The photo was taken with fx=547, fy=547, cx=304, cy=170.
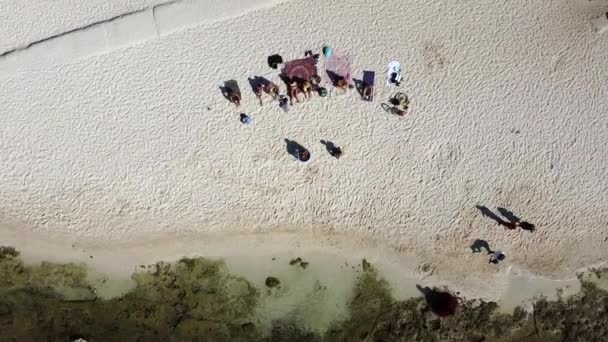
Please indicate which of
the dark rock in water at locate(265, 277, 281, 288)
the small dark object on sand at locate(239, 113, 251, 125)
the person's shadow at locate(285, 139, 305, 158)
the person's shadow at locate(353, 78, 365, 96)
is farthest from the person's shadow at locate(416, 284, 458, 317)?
the small dark object on sand at locate(239, 113, 251, 125)

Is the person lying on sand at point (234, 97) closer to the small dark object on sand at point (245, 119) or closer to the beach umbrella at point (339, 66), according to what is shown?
the small dark object on sand at point (245, 119)

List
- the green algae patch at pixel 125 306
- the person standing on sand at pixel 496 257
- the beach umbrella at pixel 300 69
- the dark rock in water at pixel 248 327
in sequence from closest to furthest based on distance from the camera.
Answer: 1. the green algae patch at pixel 125 306
2. the dark rock in water at pixel 248 327
3. the beach umbrella at pixel 300 69
4. the person standing on sand at pixel 496 257

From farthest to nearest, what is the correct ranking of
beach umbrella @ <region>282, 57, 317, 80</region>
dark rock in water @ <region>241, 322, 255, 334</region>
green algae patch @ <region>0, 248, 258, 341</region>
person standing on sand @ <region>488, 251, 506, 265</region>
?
person standing on sand @ <region>488, 251, 506, 265</region>, beach umbrella @ <region>282, 57, 317, 80</region>, dark rock in water @ <region>241, 322, 255, 334</region>, green algae patch @ <region>0, 248, 258, 341</region>

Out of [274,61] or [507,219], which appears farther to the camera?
[507,219]

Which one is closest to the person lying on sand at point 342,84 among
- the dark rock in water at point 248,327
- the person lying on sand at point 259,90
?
the person lying on sand at point 259,90

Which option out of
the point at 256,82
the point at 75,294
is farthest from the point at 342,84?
the point at 75,294

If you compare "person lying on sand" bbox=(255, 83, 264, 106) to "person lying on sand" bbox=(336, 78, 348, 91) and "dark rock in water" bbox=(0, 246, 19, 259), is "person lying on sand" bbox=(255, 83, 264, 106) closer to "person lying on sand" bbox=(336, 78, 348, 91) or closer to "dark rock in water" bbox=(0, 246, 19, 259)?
"person lying on sand" bbox=(336, 78, 348, 91)

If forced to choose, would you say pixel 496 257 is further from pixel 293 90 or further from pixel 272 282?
pixel 293 90
